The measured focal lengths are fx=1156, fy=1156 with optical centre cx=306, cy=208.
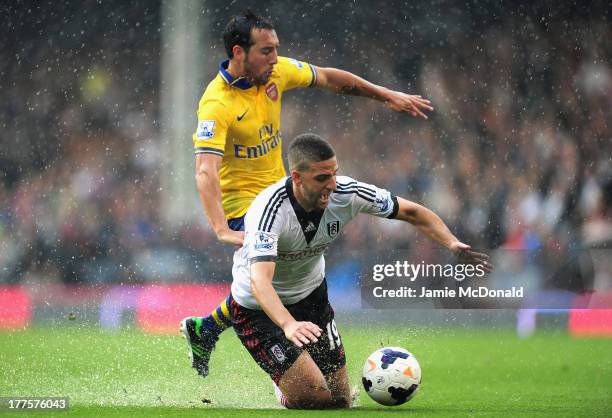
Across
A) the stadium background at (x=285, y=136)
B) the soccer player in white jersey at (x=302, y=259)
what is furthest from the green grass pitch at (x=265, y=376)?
the stadium background at (x=285, y=136)

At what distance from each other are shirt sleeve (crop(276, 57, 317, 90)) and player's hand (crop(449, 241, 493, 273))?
5.64 feet

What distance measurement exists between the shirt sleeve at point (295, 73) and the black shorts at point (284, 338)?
4.62 feet

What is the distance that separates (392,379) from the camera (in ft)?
21.4

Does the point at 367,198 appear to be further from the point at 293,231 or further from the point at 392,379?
the point at 392,379

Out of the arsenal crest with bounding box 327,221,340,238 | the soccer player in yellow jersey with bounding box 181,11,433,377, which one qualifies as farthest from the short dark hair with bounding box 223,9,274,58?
the arsenal crest with bounding box 327,221,340,238

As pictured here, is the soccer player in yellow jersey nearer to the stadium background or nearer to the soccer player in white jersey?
the soccer player in white jersey

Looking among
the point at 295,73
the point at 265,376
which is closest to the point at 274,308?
the point at 295,73

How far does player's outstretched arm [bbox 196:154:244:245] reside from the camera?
685 centimetres

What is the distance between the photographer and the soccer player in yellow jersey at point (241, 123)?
7.00 m

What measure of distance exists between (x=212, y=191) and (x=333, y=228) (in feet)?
2.74

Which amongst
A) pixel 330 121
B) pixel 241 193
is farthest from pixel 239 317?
pixel 330 121

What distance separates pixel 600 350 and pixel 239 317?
5.51 metres

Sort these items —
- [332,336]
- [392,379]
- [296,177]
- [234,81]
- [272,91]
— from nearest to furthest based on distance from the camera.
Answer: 1. [296,177]
2. [392,379]
3. [332,336]
4. [234,81]
5. [272,91]

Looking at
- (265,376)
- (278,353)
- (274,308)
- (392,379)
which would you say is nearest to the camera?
(274,308)
